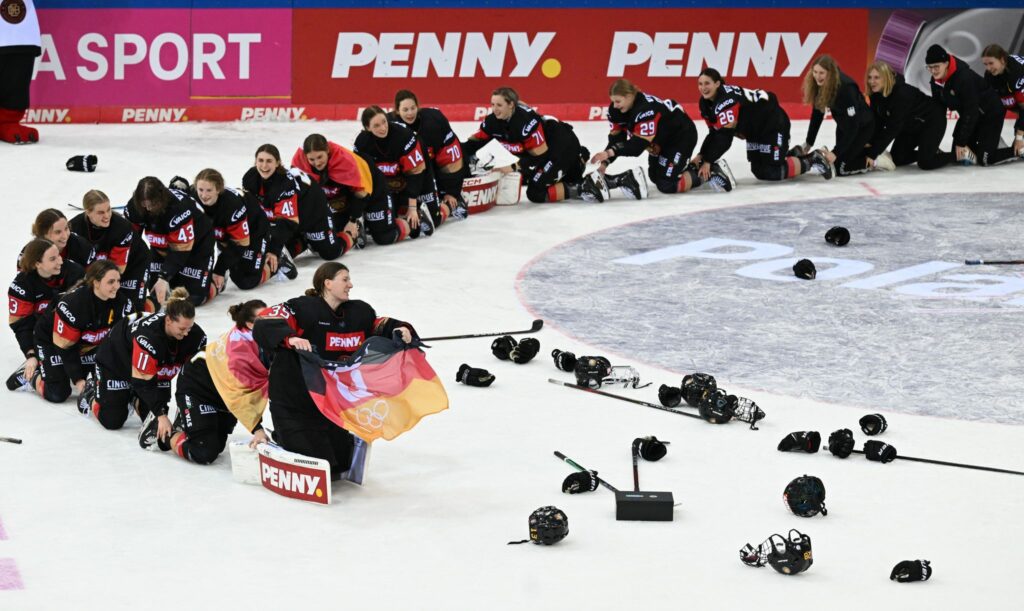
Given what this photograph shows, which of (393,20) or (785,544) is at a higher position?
(393,20)

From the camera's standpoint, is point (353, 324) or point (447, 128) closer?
point (353, 324)

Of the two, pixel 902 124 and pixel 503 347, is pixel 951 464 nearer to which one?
pixel 503 347

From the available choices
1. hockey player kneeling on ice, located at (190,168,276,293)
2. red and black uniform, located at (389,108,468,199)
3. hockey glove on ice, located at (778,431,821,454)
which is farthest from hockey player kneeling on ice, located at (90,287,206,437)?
red and black uniform, located at (389,108,468,199)

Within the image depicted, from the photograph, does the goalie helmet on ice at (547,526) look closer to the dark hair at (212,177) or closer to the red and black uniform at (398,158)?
the dark hair at (212,177)

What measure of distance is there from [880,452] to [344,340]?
9.27ft

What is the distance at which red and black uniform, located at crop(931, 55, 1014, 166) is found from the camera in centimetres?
1661

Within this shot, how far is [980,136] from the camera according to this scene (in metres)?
17.2

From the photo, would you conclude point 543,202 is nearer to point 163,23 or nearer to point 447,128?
point 447,128

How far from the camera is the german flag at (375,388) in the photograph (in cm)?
773

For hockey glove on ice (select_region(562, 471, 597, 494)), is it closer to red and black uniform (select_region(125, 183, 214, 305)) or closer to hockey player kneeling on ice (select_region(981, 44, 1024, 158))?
red and black uniform (select_region(125, 183, 214, 305))

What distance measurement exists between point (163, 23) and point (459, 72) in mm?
3498

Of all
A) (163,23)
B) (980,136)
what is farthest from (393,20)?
A: (980,136)

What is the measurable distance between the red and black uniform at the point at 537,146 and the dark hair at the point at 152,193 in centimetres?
436

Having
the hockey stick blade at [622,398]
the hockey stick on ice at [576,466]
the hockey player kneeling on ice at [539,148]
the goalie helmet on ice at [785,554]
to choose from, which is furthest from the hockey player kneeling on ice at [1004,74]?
the goalie helmet on ice at [785,554]
